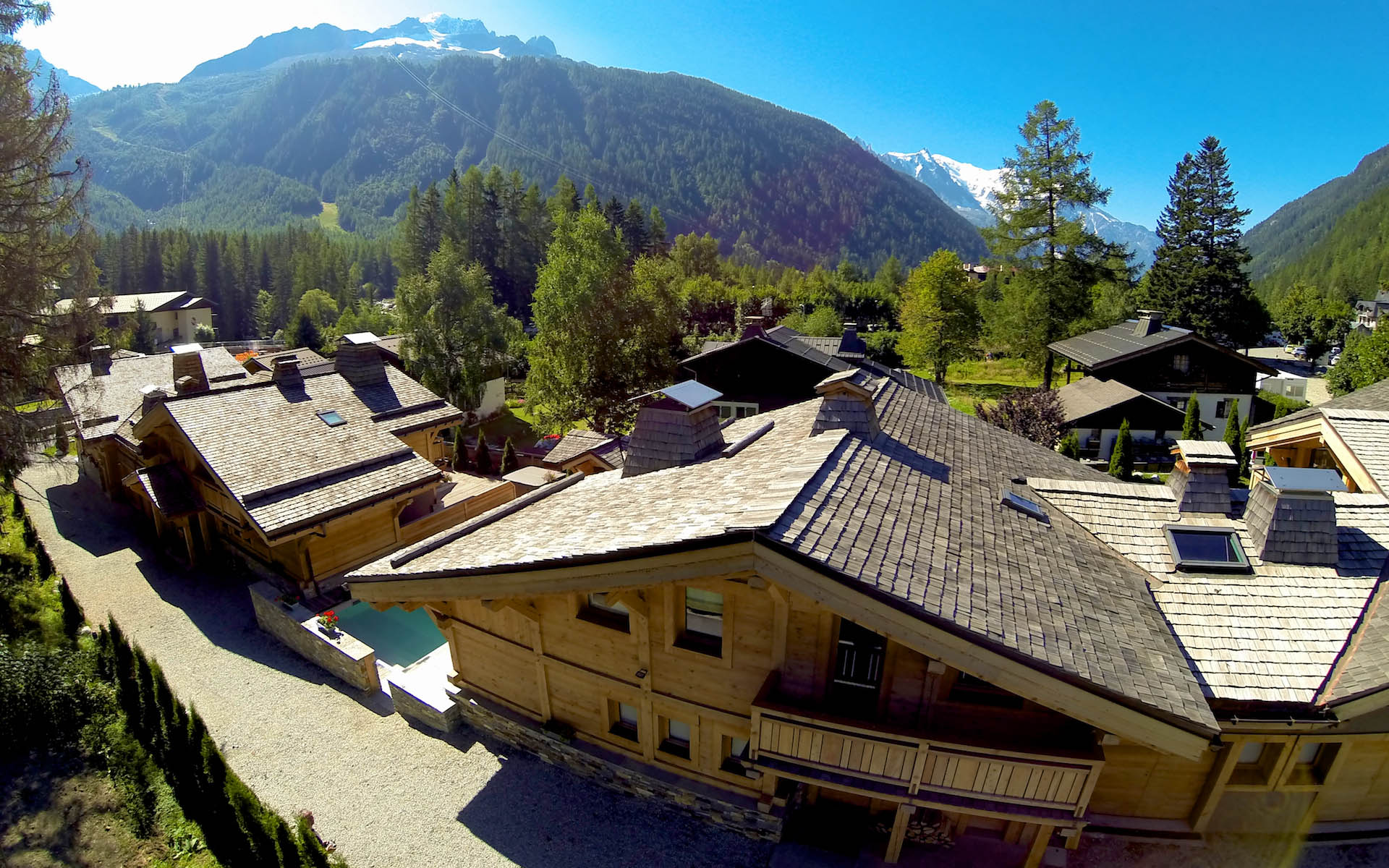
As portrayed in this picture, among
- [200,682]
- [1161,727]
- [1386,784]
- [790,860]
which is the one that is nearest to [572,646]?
[790,860]

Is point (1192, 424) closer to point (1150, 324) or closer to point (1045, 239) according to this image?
point (1150, 324)

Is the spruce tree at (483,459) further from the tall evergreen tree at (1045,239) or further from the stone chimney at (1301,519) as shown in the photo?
the tall evergreen tree at (1045,239)

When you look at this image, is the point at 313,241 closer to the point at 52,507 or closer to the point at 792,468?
the point at 52,507

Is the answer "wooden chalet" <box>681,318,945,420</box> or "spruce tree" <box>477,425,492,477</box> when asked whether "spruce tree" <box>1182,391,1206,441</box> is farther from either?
"spruce tree" <box>477,425,492,477</box>

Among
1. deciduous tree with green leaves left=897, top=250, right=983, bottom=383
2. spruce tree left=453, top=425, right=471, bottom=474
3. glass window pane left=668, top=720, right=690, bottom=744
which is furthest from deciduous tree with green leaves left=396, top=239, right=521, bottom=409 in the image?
deciduous tree with green leaves left=897, top=250, right=983, bottom=383

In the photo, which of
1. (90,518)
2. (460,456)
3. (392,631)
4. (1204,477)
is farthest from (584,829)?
(90,518)
